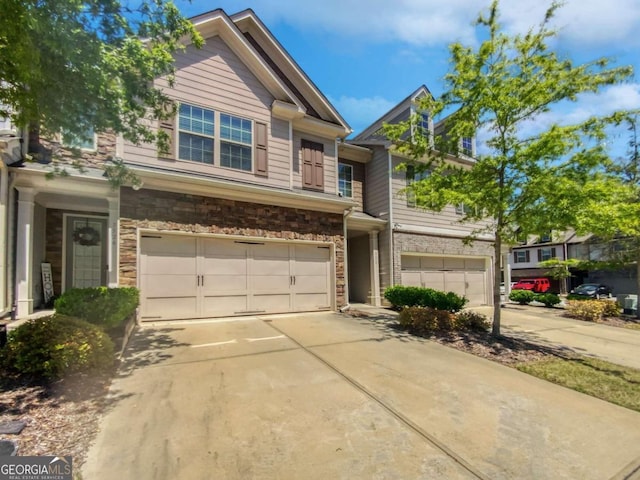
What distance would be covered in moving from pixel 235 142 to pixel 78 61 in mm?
5422

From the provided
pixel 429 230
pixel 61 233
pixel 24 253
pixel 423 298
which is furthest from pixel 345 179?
pixel 24 253

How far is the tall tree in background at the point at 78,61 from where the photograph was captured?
3574 mm

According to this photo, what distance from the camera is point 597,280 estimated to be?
2878cm

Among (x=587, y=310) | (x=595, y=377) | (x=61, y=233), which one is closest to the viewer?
(x=595, y=377)

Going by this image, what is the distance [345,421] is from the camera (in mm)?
3506

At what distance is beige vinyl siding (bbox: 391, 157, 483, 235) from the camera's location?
12945 millimetres

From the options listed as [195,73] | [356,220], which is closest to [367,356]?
[356,220]

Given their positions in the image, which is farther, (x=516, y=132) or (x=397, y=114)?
(x=397, y=114)

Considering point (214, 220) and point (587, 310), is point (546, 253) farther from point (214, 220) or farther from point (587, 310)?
point (214, 220)

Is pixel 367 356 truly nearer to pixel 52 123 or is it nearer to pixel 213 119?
pixel 52 123

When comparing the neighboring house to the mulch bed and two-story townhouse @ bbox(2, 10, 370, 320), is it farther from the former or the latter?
the mulch bed

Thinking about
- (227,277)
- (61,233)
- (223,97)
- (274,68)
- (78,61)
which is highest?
(274,68)

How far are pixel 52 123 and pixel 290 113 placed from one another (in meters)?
6.59

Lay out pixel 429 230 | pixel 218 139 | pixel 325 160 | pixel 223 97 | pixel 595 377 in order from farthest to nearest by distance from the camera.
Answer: pixel 429 230
pixel 325 160
pixel 223 97
pixel 218 139
pixel 595 377
